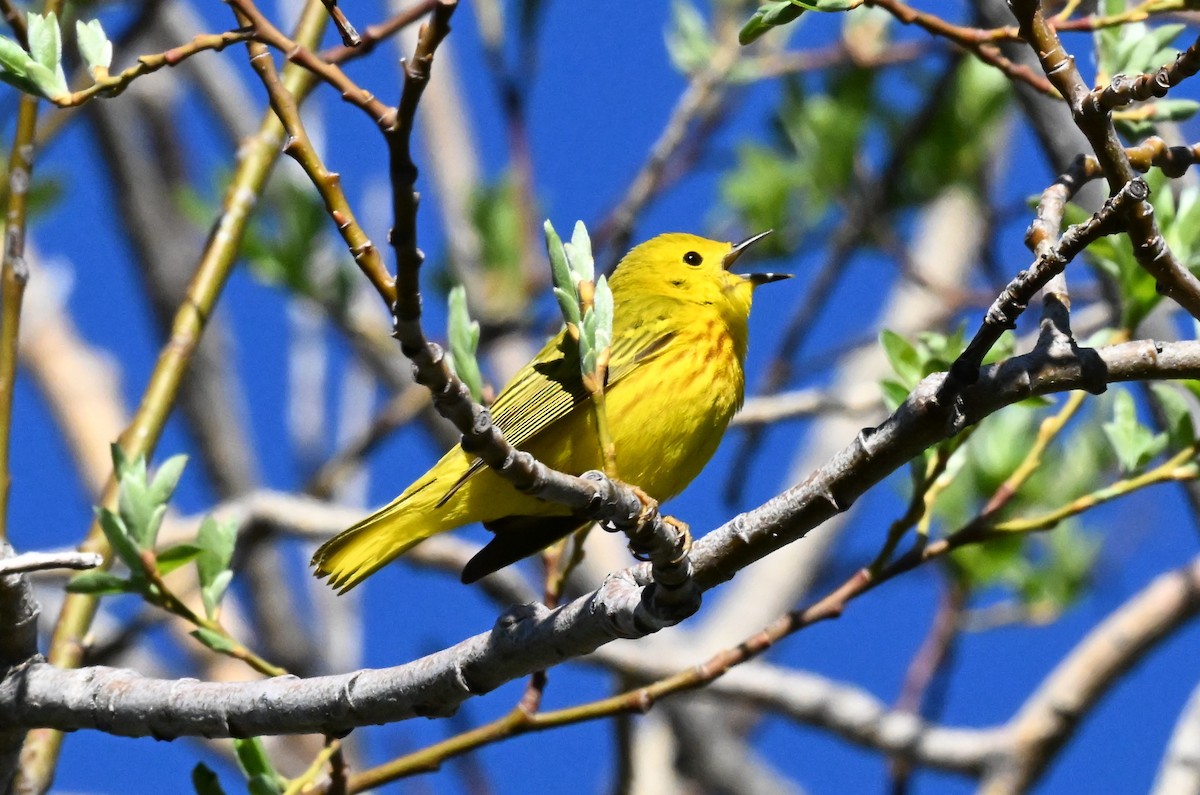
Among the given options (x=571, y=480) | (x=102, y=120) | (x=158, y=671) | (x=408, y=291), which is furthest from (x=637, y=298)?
(x=158, y=671)

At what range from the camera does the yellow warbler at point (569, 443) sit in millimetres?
3287

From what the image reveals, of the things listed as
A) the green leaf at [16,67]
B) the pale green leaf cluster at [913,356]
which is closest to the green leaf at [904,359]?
the pale green leaf cluster at [913,356]

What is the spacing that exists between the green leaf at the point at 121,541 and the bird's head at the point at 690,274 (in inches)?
80.4

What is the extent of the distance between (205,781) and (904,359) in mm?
1419

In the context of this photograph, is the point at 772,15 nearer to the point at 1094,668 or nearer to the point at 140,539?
the point at 140,539

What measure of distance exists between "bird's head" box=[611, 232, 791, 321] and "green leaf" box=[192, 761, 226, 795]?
6.70 ft

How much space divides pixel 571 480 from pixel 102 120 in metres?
5.35

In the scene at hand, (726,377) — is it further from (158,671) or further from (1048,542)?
(158,671)

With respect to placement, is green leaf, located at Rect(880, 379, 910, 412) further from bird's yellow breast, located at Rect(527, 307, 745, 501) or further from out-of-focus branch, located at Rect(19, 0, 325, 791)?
out-of-focus branch, located at Rect(19, 0, 325, 791)

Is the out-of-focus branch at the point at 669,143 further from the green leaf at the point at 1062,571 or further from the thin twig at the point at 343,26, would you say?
the thin twig at the point at 343,26

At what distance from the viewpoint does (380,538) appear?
134 inches

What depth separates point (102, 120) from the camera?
656 cm

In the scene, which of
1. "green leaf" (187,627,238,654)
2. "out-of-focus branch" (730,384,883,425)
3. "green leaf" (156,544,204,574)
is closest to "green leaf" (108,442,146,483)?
"green leaf" (156,544,204,574)

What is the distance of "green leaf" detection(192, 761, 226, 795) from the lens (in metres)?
2.47
